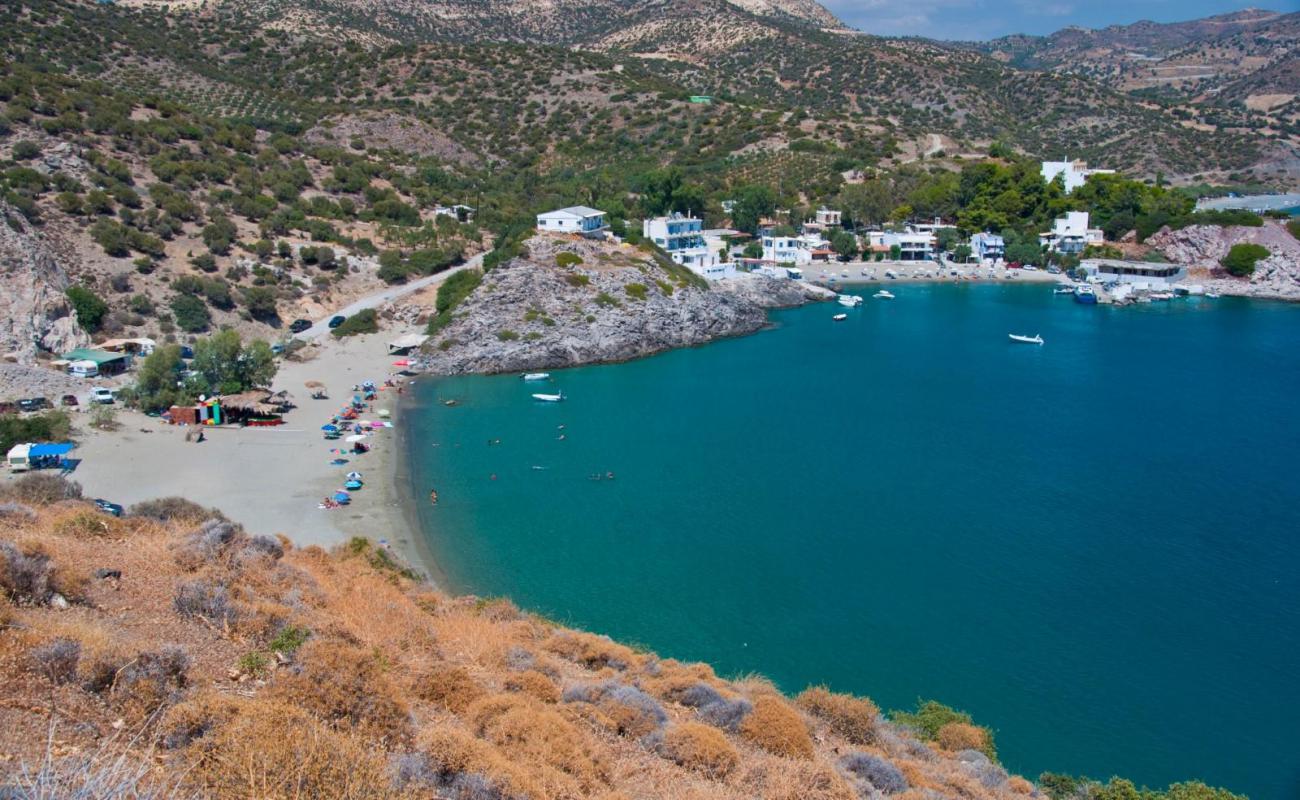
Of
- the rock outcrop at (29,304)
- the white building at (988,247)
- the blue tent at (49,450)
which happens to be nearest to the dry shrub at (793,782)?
the blue tent at (49,450)

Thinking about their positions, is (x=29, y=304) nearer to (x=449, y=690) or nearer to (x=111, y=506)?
(x=111, y=506)

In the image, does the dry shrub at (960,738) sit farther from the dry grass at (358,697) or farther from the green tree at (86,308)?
the green tree at (86,308)

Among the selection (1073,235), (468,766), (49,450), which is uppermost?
(1073,235)

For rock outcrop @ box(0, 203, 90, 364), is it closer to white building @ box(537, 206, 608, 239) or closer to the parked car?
the parked car

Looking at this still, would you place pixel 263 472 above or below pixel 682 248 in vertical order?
below

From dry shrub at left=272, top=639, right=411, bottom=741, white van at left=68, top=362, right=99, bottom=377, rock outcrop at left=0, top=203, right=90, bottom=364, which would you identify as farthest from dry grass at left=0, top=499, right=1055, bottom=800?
rock outcrop at left=0, top=203, right=90, bottom=364

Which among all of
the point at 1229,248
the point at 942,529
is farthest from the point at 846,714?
the point at 1229,248

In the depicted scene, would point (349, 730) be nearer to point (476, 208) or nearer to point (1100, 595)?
point (1100, 595)
